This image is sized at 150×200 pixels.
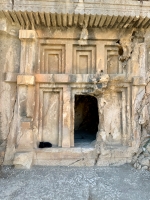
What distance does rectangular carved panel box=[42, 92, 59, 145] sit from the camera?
4570mm

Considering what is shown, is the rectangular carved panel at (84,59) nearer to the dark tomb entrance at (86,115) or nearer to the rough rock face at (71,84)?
the rough rock face at (71,84)

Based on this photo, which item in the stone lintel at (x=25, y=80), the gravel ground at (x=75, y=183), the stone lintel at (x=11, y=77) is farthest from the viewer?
the stone lintel at (x=11, y=77)

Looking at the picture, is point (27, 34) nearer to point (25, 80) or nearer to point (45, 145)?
point (25, 80)

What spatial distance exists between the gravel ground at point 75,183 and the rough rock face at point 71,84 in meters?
0.27

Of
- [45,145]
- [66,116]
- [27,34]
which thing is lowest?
[45,145]

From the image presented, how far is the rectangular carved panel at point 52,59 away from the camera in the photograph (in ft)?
15.4

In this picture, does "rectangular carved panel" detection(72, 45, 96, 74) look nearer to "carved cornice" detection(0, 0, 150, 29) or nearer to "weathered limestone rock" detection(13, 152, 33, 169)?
"carved cornice" detection(0, 0, 150, 29)

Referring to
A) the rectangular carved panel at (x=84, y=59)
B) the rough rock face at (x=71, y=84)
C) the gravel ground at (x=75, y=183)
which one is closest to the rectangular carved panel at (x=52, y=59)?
the rough rock face at (x=71, y=84)

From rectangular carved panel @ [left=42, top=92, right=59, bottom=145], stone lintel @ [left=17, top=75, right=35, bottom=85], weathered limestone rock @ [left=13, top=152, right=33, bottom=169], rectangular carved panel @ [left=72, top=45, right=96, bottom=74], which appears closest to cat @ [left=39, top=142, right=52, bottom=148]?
rectangular carved panel @ [left=42, top=92, right=59, bottom=145]

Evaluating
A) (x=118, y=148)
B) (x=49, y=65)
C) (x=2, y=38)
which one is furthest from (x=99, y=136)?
(x=2, y=38)

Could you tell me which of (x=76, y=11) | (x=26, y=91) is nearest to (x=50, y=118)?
(x=26, y=91)

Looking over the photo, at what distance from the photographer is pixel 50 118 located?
461cm

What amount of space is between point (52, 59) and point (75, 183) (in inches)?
115

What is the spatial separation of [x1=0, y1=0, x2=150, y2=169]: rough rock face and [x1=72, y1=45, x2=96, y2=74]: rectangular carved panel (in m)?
0.02
